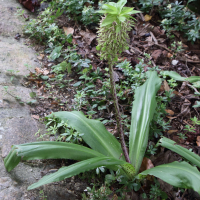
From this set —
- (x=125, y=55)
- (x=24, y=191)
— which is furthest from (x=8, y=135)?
(x=125, y=55)

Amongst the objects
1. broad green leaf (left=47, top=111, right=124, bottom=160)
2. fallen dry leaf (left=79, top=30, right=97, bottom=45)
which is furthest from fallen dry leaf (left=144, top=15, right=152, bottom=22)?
broad green leaf (left=47, top=111, right=124, bottom=160)

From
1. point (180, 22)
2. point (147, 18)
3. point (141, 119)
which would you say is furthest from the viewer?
point (147, 18)

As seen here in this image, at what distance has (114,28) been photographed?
126 centimetres

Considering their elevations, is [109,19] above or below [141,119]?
above

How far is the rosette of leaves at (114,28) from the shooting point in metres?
1.19

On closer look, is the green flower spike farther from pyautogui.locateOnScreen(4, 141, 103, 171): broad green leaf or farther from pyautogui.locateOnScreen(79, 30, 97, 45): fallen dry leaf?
pyautogui.locateOnScreen(79, 30, 97, 45): fallen dry leaf

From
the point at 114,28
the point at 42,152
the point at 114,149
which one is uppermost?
the point at 114,28

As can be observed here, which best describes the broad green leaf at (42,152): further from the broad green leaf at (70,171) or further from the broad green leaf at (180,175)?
the broad green leaf at (180,175)

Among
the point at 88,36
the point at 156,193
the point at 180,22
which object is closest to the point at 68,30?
the point at 88,36

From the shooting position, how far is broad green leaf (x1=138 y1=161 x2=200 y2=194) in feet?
4.29

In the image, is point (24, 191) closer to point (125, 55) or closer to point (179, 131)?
point (179, 131)

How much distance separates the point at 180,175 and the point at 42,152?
1.04 metres

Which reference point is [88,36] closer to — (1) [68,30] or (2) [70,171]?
(1) [68,30]

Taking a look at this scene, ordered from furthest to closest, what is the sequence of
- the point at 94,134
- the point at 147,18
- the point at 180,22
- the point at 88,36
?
the point at 147,18 < the point at 180,22 < the point at 88,36 < the point at 94,134
